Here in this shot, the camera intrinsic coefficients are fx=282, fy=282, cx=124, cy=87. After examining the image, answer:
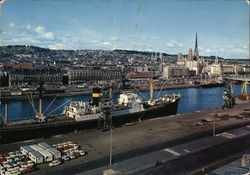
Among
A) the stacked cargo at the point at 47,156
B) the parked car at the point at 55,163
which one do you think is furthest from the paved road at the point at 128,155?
the stacked cargo at the point at 47,156

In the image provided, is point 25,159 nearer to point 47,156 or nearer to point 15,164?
point 15,164

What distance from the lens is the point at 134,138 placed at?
2445 centimetres

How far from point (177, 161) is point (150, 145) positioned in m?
4.49

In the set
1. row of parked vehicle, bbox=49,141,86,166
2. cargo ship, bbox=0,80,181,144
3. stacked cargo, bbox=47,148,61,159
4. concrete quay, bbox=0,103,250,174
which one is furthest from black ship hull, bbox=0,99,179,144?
stacked cargo, bbox=47,148,61,159

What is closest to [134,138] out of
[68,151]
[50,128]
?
[68,151]

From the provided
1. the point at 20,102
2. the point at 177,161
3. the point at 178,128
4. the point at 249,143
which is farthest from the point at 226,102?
the point at 20,102

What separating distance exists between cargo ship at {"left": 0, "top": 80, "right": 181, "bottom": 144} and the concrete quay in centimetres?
148

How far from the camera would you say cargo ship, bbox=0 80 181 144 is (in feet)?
82.9

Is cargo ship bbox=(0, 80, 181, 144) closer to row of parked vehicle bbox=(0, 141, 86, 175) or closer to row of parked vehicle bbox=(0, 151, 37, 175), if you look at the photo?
row of parked vehicle bbox=(0, 141, 86, 175)

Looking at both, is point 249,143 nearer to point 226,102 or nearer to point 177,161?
point 177,161

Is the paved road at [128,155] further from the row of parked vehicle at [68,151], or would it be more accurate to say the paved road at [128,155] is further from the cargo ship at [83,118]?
the cargo ship at [83,118]

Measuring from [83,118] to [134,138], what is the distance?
21.9 ft

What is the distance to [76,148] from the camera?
21.0 metres

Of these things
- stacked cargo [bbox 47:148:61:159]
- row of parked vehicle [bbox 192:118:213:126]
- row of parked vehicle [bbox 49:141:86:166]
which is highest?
row of parked vehicle [bbox 192:118:213:126]
